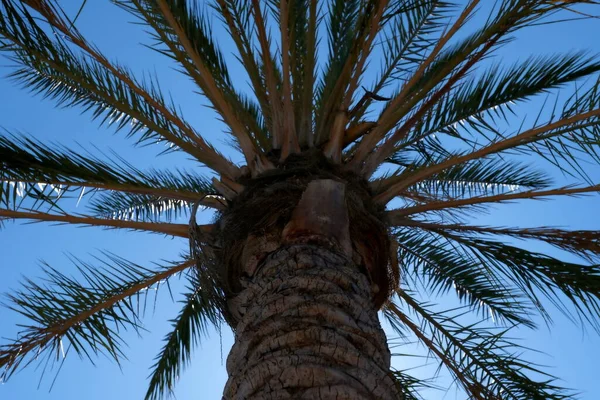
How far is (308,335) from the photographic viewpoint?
122 inches

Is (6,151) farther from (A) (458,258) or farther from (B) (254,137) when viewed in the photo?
→ (A) (458,258)

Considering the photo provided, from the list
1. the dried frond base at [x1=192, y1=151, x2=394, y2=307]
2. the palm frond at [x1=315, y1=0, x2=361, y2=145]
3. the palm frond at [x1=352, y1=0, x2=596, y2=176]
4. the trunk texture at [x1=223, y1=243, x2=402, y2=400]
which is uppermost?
the palm frond at [x1=315, y1=0, x2=361, y2=145]

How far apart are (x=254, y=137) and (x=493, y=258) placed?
2.35 m

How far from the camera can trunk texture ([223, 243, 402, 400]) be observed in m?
2.83

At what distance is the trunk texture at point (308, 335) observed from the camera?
9.27 ft

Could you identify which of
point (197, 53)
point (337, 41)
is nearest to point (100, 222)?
point (197, 53)

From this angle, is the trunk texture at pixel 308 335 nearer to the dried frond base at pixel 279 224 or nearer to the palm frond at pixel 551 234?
the dried frond base at pixel 279 224

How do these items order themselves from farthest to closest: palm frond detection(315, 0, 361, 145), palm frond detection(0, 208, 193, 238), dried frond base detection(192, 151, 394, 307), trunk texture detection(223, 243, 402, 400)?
palm frond detection(315, 0, 361, 145) < palm frond detection(0, 208, 193, 238) < dried frond base detection(192, 151, 394, 307) < trunk texture detection(223, 243, 402, 400)

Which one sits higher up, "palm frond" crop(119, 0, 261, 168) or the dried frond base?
"palm frond" crop(119, 0, 261, 168)

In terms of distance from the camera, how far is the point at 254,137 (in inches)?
252

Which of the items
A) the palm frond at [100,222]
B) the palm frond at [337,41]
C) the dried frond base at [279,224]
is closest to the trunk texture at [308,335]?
the dried frond base at [279,224]

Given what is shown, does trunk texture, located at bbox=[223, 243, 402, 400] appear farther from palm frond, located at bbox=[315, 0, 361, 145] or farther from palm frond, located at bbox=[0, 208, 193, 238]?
palm frond, located at bbox=[315, 0, 361, 145]

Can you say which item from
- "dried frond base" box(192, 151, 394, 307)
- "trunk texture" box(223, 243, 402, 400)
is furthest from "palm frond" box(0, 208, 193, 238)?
"trunk texture" box(223, 243, 402, 400)

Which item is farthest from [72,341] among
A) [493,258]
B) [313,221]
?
[493,258]
